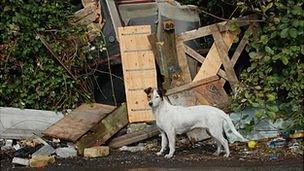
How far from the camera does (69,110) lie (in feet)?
33.6

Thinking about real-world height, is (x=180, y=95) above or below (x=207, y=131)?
above

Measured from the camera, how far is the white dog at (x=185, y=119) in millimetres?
8539

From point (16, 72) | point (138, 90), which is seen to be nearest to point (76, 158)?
point (138, 90)

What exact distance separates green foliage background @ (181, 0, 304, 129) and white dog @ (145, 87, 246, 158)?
0.79 m

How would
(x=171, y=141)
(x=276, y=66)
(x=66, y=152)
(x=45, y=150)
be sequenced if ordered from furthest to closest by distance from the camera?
(x=276, y=66) → (x=45, y=150) → (x=66, y=152) → (x=171, y=141)

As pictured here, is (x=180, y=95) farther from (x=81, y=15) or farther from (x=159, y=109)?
(x=81, y=15)

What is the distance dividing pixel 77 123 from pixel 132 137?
878 mm

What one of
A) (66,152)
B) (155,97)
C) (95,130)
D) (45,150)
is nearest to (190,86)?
(155,97)

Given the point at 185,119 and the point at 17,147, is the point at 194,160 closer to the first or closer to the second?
the point at 185,119

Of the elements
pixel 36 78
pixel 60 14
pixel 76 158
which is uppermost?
pixel 60 14

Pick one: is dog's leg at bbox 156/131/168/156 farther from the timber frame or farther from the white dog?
the timber frame

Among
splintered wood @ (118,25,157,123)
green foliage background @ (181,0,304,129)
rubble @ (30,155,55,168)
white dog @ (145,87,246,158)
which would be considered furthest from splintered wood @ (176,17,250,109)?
rubble @ (30,155,55,168)

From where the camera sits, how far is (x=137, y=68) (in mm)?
9930

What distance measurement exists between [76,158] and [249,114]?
263cm
